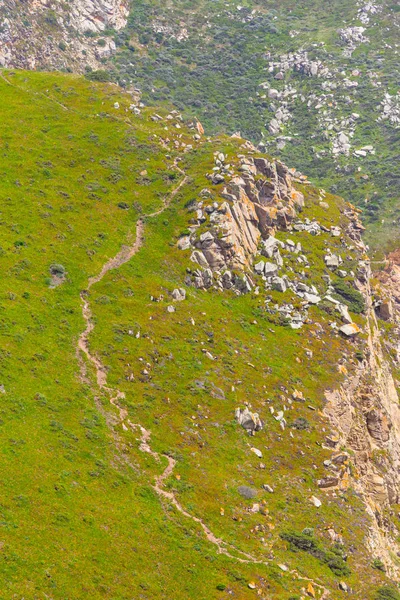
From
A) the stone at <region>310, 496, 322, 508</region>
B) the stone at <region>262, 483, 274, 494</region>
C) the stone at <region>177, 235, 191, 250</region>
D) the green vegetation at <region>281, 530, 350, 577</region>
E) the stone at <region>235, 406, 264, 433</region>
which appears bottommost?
the green vegetation at <region>281, 530, 350, 577</region>

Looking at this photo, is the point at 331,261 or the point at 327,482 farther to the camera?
the point at 331,261

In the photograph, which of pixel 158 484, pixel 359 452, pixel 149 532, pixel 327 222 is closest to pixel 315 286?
pixel 327 222

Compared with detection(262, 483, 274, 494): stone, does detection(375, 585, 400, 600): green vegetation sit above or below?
below

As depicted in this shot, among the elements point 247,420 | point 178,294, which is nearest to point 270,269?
point 178,294

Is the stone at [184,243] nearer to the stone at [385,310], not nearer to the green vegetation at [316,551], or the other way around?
the green vegetation at [316,551]

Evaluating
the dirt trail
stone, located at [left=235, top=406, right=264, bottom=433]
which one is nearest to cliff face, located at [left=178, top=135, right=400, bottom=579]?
stone, located at [left=235, top=406, right=264, bottom=433]

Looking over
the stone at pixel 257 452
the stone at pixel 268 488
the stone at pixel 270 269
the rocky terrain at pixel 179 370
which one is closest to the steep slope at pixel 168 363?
the stone at pixel 268 488

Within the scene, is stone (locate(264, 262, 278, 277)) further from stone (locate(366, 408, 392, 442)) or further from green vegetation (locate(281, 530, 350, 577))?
green vegetation (locate(281, 530, 350, 577))

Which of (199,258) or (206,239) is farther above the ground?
(206,239)

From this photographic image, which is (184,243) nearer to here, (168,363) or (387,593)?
(168,363)
